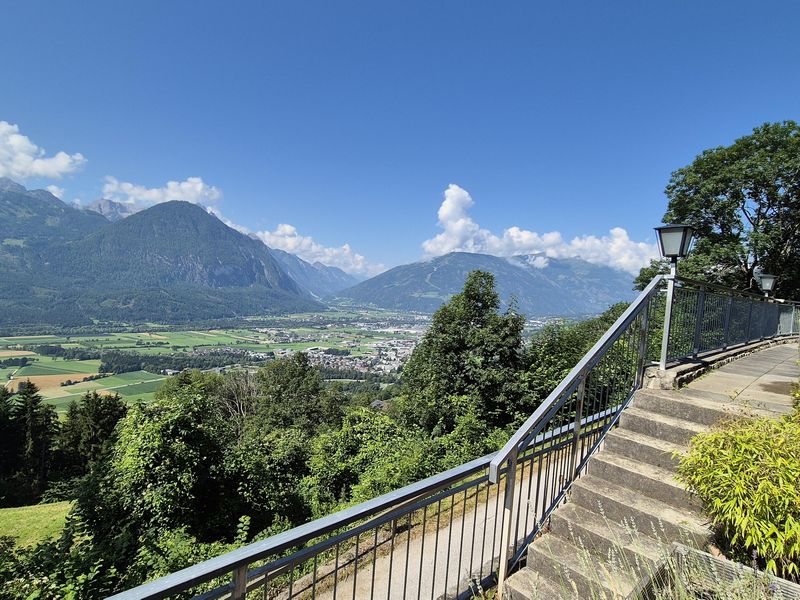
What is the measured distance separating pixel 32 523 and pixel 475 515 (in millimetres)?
21243

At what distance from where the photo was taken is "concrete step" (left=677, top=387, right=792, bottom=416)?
4.07 meters

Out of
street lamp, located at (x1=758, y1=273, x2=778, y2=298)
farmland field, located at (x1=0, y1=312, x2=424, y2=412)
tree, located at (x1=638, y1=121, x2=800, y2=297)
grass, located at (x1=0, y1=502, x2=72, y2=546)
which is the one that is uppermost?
tree, located at (x1=638, y1=121, x2=800, y2=297)

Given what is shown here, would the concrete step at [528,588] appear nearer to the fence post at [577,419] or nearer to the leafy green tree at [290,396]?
the fence post at [577,419]

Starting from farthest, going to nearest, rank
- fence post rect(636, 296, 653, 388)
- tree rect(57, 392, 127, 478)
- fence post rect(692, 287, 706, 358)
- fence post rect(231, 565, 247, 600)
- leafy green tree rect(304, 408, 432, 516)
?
tree rect(57, 392, 127, 478) < leafy green tree rect(304, 408, 432, 516) < fence post rect(692, 287, 706, 358) < fence post rect(636, 296, 653, 388) < fence post rect(231, 565, 247, 600)

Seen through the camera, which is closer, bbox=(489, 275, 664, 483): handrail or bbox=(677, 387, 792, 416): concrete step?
bbox=(489, 275, 664, 483): handrail

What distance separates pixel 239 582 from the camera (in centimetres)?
168

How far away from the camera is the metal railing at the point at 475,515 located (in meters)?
1.85

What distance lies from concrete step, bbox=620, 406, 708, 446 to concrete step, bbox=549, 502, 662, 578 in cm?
121

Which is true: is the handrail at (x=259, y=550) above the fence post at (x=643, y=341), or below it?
below

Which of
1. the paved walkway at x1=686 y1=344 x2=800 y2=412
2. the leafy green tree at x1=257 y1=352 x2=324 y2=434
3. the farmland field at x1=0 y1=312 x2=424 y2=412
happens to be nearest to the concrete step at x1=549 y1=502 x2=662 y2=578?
the paved walkway at x1=686 y1=344 x2=800 y2=412

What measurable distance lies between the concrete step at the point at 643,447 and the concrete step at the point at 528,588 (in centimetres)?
166

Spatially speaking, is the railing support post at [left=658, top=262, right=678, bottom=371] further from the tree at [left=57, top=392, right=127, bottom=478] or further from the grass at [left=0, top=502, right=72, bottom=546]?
the tree at [left=57, top=392, right=127, bottom=478]

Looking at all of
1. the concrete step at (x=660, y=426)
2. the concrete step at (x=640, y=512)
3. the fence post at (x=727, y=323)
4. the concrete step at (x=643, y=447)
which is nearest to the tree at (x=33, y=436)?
the concrete step at (x=640, y=512)

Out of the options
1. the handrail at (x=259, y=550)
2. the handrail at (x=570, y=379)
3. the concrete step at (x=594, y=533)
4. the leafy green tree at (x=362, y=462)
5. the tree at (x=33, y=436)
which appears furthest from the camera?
the tree at (x=33, y=436)
